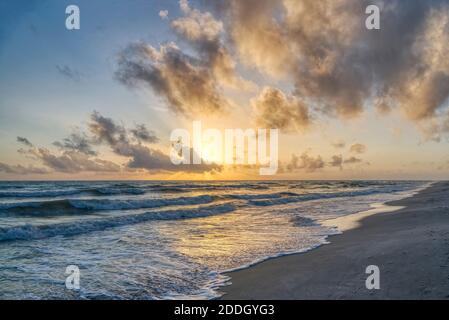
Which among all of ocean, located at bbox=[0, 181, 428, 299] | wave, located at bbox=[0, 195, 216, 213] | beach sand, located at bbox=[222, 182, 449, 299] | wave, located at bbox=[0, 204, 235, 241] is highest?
beach sand, located at bbox=[222, 182, 449, 299]

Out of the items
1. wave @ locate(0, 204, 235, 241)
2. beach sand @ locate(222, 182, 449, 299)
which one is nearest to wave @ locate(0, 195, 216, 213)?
wave @ locate(0, 204, 235, 241)

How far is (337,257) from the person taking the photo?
29.0ft

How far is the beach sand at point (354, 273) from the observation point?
5777mm

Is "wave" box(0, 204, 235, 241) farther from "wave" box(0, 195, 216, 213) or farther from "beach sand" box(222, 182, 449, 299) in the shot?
"beach sand" box(222, 182, 449, 299)

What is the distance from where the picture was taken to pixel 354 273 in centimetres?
706

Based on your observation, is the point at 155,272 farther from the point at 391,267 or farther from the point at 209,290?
the point at 391,267

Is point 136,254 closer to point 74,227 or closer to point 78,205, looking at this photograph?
point 74,227

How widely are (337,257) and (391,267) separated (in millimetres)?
1813

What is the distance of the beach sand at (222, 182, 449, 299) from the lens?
578 centimetres

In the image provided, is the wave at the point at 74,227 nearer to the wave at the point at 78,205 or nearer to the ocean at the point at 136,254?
the ocean at the point at 136,254

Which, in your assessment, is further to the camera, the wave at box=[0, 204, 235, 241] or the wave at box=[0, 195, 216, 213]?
the wave at box=[0, 195, 216, 213]

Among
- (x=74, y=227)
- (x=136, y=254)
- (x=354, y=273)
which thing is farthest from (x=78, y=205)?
(x=354, y=273)

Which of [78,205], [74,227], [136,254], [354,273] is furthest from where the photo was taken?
[78,205]
